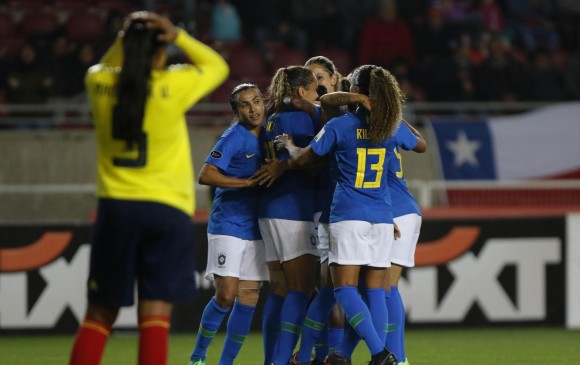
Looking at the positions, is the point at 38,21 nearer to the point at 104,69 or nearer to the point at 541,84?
the point at 541,84

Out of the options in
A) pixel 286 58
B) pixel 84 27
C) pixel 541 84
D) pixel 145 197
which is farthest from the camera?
pixel 541 84

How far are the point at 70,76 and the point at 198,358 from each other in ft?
25.0

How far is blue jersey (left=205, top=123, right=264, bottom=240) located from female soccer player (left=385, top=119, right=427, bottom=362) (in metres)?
0.90

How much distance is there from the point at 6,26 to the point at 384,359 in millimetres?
10228

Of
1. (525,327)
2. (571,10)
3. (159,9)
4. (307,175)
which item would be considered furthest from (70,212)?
(571,10)

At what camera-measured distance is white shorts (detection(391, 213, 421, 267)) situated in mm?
7281

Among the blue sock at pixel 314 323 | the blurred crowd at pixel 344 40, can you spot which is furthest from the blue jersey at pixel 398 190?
the blurred crowd at pixel 344 40

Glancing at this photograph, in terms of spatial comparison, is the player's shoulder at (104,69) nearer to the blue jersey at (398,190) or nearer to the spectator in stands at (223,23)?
Result: the blue jersey at (398,190)

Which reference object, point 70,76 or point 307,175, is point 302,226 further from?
point 70,76

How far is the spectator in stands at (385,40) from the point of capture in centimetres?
1509

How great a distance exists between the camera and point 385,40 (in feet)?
49.9

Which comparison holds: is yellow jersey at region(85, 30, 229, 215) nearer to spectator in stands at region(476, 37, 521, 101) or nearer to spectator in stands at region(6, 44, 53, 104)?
spectator in stands at region(6, 44, 53, 104)

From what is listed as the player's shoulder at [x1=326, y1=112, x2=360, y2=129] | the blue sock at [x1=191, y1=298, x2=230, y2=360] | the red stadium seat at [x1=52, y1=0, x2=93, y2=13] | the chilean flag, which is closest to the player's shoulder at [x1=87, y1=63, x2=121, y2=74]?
the player's shoulder at [x1=326, y1=112, x2=360, y2=129]

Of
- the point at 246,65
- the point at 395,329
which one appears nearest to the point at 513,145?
the point at 246,65
